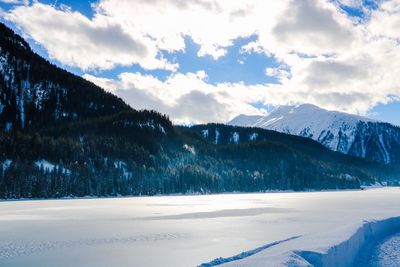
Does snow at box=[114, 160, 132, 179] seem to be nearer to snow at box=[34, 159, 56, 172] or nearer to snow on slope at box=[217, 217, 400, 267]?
snow at box=[34, 159, 56, 172]

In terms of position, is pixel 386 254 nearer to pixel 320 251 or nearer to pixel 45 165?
pixel 320 251

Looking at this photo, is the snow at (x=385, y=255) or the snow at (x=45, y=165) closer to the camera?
the snow at (x=385, y=255)

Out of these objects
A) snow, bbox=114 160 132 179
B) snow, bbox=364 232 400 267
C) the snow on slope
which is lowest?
snow, bbox=364 232 400 267

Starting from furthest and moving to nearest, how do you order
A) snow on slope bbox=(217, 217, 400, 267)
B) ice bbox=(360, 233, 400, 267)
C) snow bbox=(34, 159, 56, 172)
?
snow bbox=(34, 159, 56, 172) → ice bbox=(360, 233, 400, 267) → snow on slope bbox=(217, 217, 400, 267)

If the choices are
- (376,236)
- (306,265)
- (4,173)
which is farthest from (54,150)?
(306,265)

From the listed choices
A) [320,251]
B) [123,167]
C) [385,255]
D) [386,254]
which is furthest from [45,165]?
[320,251]

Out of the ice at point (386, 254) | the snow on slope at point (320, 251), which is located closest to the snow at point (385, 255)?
the ice at point (386, 254)

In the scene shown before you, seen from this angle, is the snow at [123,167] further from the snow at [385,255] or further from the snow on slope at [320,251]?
the snow at [385,255]

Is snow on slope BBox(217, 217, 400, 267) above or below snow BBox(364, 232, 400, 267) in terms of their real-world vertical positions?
above

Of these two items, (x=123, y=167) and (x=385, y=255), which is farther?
(x=123, y=167)

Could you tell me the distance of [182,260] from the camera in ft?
69.5

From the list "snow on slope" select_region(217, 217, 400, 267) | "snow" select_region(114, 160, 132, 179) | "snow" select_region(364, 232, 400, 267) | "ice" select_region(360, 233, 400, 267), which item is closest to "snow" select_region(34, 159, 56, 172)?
"snow" select_region(114, 160, 132, 179)

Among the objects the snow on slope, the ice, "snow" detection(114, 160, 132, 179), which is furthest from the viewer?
"snow" detection(114, 160, 132, 179)

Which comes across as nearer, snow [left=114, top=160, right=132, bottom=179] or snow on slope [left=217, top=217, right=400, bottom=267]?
snow on slope [left=217, top=217, right=400, bottom=267]
